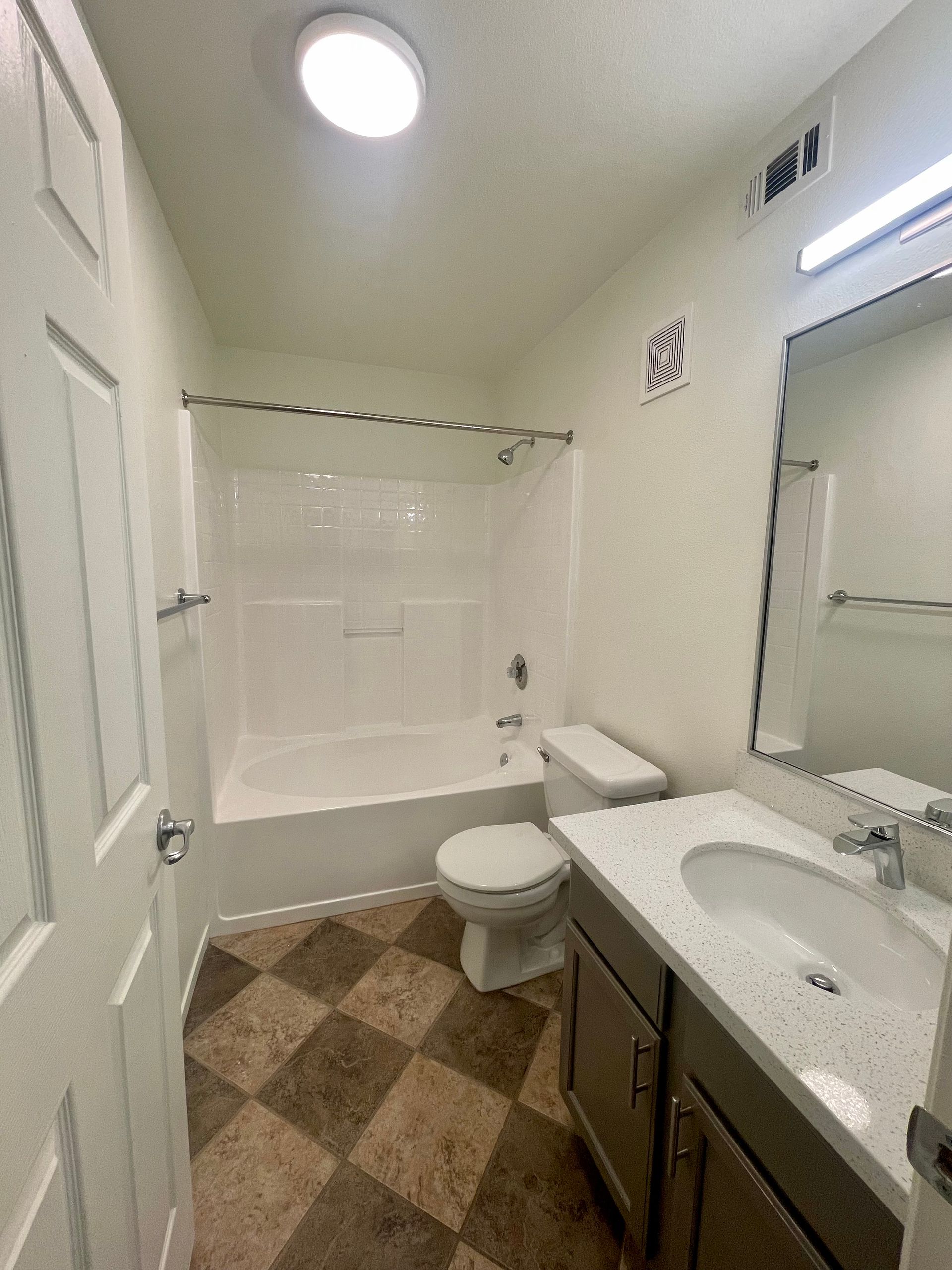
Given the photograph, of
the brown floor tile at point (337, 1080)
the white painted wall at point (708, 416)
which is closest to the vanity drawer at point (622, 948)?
the white painted wall at point (708, 416)

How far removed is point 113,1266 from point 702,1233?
2.73 ft

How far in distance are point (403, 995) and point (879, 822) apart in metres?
1.53

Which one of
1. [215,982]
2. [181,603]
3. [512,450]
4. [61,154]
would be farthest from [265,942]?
[512,450]

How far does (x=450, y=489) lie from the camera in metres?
2.94

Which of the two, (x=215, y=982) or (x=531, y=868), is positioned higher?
(x=531, y=868)

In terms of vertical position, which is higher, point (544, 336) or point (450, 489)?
point (544, 336)


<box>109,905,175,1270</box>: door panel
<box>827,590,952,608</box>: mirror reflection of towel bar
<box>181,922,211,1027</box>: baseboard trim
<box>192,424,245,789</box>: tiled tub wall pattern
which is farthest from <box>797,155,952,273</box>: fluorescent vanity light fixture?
<box>181,922,211,1027</box>: baseboard trim

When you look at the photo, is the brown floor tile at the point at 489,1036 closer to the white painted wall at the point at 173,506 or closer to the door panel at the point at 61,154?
the white painted wall at the point at 173,506

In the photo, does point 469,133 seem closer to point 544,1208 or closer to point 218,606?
point 218,606

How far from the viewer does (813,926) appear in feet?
3.17

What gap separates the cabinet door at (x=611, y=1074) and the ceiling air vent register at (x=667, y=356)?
1.54 metres

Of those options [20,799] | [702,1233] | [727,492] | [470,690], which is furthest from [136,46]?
[470,690]

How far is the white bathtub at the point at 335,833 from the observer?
1.95 metres

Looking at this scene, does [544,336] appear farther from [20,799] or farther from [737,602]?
[20,799]
